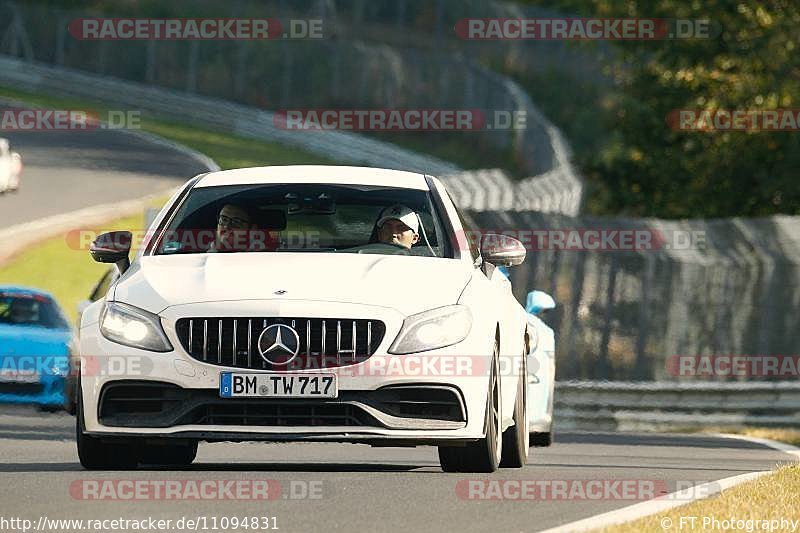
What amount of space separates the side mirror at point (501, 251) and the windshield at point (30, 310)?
8998 millimetres

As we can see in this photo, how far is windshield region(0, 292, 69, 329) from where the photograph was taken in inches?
790

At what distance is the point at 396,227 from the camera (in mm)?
11672

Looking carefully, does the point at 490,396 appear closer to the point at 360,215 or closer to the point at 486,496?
the point at 486,496

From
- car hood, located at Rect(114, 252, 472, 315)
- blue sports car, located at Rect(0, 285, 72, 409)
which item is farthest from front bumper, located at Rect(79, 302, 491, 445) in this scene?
blue sports car, located at Rect(0, 285, 72, 409)

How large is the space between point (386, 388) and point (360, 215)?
6.65ft

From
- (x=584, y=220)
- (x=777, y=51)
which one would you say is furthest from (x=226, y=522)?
(x=777, y=51)

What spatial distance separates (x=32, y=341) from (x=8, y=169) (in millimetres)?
17488

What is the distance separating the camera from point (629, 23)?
123ft

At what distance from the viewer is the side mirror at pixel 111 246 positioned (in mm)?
11401

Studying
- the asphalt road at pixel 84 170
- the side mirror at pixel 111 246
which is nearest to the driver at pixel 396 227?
the side mirror at pixel 111 246
